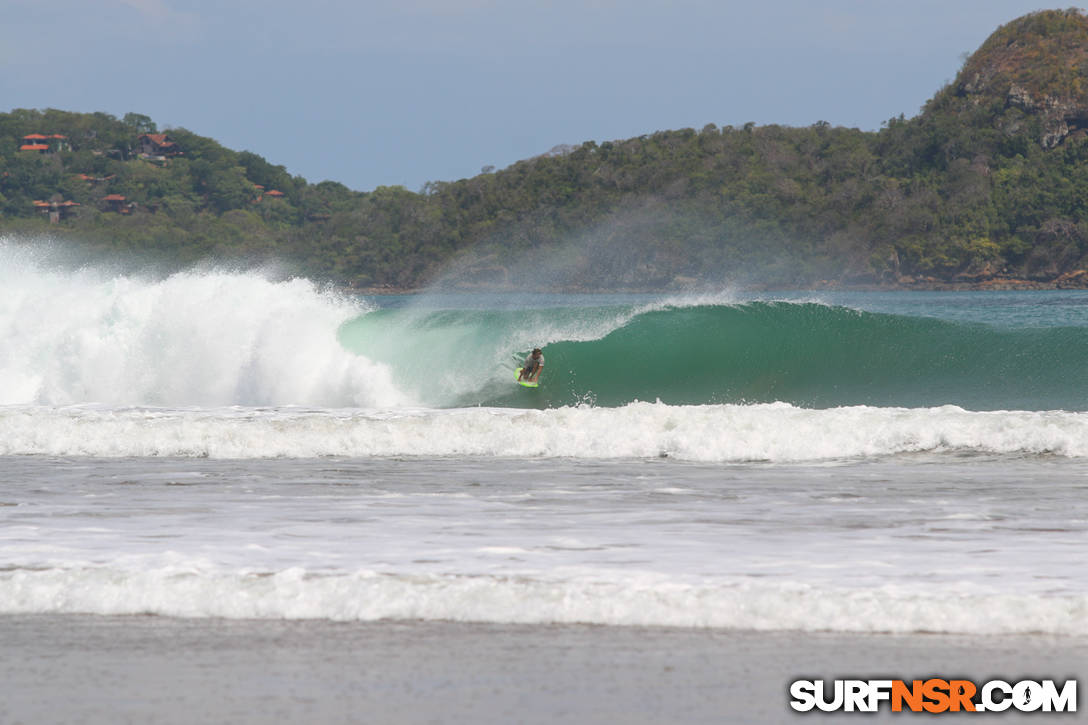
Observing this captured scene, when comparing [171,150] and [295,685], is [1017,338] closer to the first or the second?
[295,685]

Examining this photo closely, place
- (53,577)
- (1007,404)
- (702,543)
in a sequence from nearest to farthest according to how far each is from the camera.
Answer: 1. (53,577)
2. (702,543)
3. (1007,404)

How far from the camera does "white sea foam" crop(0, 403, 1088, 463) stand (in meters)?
12.3

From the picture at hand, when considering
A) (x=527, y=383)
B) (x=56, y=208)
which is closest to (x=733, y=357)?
(x=527, y=383)

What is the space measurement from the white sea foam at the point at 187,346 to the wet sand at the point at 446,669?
1354cm

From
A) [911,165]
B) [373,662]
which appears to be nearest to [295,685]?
[373,662]

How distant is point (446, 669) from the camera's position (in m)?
4.89

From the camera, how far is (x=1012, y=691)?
4.53 meters

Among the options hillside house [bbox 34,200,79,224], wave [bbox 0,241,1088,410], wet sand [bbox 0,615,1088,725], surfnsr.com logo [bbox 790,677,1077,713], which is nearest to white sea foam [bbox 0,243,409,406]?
wave [bbox 0,241,1088,410]

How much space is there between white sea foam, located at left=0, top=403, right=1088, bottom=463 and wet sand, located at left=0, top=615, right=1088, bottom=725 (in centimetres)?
699

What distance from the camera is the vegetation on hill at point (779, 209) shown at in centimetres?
8544

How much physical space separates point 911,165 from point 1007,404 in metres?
81.0

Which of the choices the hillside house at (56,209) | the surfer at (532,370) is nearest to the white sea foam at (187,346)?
the surfer at (532,370)

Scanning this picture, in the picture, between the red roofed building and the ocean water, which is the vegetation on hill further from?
the ocean water

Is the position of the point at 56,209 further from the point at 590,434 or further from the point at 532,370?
the point at 590,434
